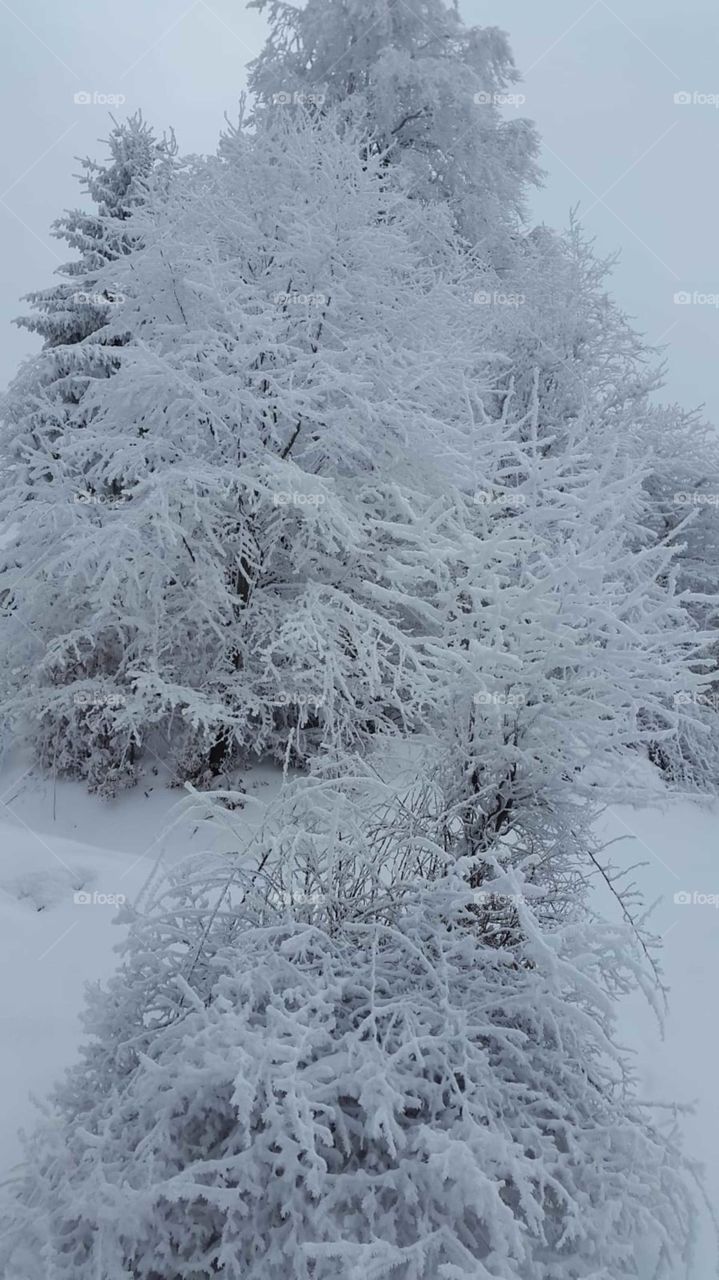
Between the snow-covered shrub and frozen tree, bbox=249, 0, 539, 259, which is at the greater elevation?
frozen tree, bbox=249, 0, 539, 259

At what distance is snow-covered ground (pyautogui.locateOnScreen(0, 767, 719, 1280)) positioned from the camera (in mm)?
3662

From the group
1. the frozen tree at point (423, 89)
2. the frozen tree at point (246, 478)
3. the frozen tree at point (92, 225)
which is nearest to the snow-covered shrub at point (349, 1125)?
the frozen tree at point (246, 478)

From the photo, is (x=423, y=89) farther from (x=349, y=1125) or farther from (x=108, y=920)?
(x=349, y=1125)

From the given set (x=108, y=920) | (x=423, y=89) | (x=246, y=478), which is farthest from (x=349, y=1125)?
(x=423, y=89)

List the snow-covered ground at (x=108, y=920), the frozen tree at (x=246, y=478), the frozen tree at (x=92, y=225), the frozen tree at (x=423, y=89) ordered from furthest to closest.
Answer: the frozen tree at (x=423, y=89)
the frozen tree at (x=92, y=225)
the frozen tree at (x=246, y=478)
the snow-covered ground at (x=108, y=920)

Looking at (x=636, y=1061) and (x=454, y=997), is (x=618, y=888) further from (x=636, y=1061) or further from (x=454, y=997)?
(x=454, y=997)

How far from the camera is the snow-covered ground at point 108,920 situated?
3662 mm

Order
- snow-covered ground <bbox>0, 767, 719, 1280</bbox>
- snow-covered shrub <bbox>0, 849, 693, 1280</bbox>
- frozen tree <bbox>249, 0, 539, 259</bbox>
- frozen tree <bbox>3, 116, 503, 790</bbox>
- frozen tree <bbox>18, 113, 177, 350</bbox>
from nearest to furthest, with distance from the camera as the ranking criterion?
1. snow-covered shrub <bbox>0, 849, 693, 1280</bbox>
2. snow-covered ground <bbox>0, 767, 719, 1280</bbox>
3. frozen tree <bbox>3, 116, 503, 790</bbox>
4. frozen tree <bbox>18, 113, 177, 350</bbox>
5. frozen tree <bbox>249, 0, 539, 259</bbox>

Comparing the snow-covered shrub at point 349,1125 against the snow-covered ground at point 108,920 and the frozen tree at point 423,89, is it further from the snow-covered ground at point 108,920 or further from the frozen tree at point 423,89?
the frozen tree at point 423,89

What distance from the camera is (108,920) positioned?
4902mm

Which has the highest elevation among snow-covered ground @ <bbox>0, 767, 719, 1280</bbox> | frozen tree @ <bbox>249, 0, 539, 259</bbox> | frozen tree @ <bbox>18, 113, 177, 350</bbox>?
frozen tree @ <bbox>249, 0, 539, 259</bbox>

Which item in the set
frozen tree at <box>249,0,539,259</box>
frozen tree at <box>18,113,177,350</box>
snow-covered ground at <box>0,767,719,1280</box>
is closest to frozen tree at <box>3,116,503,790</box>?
snow-covered ground at <box>0,767,719,1280</box>

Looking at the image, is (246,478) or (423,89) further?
(423,89)

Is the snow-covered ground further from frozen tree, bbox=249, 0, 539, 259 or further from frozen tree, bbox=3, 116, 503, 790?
frozen tree, bbox=249, 0, 539, 259
